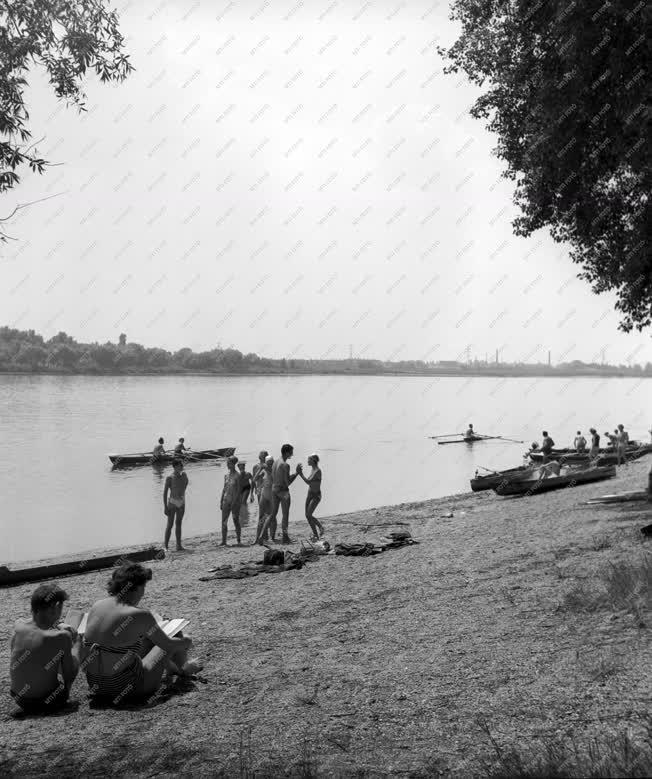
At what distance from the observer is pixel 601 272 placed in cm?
1727

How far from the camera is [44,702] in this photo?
21.8 feet

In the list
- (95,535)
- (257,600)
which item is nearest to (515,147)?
(257,600)

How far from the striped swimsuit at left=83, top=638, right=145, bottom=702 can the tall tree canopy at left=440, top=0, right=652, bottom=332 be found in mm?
10627

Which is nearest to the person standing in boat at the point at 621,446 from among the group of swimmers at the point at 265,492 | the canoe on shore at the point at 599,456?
the canoe on shore at the point at 599,456

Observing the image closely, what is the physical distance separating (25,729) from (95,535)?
20.4 metres

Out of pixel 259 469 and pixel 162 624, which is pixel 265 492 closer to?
pixel 259 469

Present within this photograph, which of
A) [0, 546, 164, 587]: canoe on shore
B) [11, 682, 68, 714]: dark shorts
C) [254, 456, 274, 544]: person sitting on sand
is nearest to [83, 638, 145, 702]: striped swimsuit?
[11, 682, 68, 714]: dark shorts

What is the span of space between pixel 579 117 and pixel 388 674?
10483 millimetres

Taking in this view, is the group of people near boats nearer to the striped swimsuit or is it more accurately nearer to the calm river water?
the calm river water

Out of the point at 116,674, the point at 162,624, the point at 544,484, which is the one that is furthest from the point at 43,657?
the point at 544,484

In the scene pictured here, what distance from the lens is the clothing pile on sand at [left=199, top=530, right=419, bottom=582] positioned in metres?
12.8

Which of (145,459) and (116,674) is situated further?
(145,459)

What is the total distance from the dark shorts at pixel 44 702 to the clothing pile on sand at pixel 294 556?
235 inches

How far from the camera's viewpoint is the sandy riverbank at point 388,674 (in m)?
5.48
